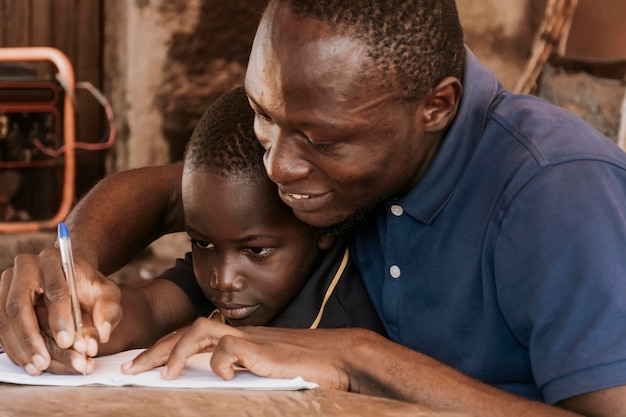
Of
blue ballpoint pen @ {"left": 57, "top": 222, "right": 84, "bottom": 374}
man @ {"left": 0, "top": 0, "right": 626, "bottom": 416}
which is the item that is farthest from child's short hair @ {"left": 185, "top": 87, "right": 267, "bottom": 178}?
blue ballpoint pen @ {"left": 57, "top": 222, "right": 84, "bottom": 374}

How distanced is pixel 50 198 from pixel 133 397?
3.74m

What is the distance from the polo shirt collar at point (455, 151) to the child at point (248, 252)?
0.29 metres

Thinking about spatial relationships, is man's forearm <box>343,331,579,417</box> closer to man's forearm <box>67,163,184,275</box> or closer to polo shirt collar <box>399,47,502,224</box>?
polo shirt collar <box>399,47,502,224</box>

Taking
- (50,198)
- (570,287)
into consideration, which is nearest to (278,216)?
(570,287)

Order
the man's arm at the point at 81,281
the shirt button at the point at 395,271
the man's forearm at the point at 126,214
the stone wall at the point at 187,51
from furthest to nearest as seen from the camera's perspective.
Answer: the stone wall at the point at 187,51 → the man's forearm at the point at 126,214 → the shirt button at the point at 395,271 → the man's arm at the point at 81,281

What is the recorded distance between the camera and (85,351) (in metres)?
1.61

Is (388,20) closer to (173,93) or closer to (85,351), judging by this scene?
(85,351)

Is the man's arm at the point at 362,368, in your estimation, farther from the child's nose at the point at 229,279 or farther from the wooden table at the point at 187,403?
the child's nose at the point at 229,279

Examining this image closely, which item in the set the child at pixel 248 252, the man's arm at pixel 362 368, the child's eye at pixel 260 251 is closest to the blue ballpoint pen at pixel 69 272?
the man's arm at pixel 362 368

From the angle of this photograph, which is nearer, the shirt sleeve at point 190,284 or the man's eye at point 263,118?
the man's eye at point 263,118

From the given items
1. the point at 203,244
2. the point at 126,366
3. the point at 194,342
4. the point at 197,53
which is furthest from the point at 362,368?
the point at 197,53

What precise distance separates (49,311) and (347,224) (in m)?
0.58

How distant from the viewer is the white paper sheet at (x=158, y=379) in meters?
1.52

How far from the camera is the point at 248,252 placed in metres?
2.09
